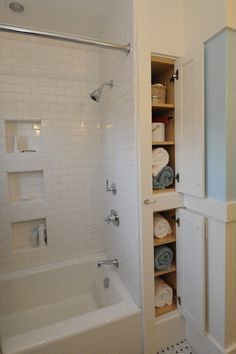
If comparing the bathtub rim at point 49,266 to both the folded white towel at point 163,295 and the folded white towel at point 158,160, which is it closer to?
the folded white towel at point 163,295

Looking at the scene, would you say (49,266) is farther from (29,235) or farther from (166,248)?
(166,248)

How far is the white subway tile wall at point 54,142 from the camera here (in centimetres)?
200

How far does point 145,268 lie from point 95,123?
148cm

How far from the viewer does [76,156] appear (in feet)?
7.32

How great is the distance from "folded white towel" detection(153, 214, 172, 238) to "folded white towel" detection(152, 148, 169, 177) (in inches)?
14.2

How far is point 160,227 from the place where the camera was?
1.68 metres

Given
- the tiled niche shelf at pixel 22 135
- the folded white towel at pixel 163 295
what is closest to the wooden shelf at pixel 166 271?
the folded white towel at pixel 163 295

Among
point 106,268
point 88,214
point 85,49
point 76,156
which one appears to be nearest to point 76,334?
point 106,268

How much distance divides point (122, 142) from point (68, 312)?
5.42 feet

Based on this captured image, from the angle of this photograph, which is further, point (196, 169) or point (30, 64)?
point (30, 64)

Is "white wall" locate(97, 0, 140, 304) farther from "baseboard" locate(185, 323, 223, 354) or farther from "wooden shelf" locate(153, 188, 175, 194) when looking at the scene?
"baseboard" locate(185, 323, 223, 354)

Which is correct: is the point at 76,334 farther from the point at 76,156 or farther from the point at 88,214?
the point at 76,156

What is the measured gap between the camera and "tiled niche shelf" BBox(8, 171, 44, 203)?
211cm

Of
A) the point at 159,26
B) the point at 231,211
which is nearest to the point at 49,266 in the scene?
the point at 231,211
